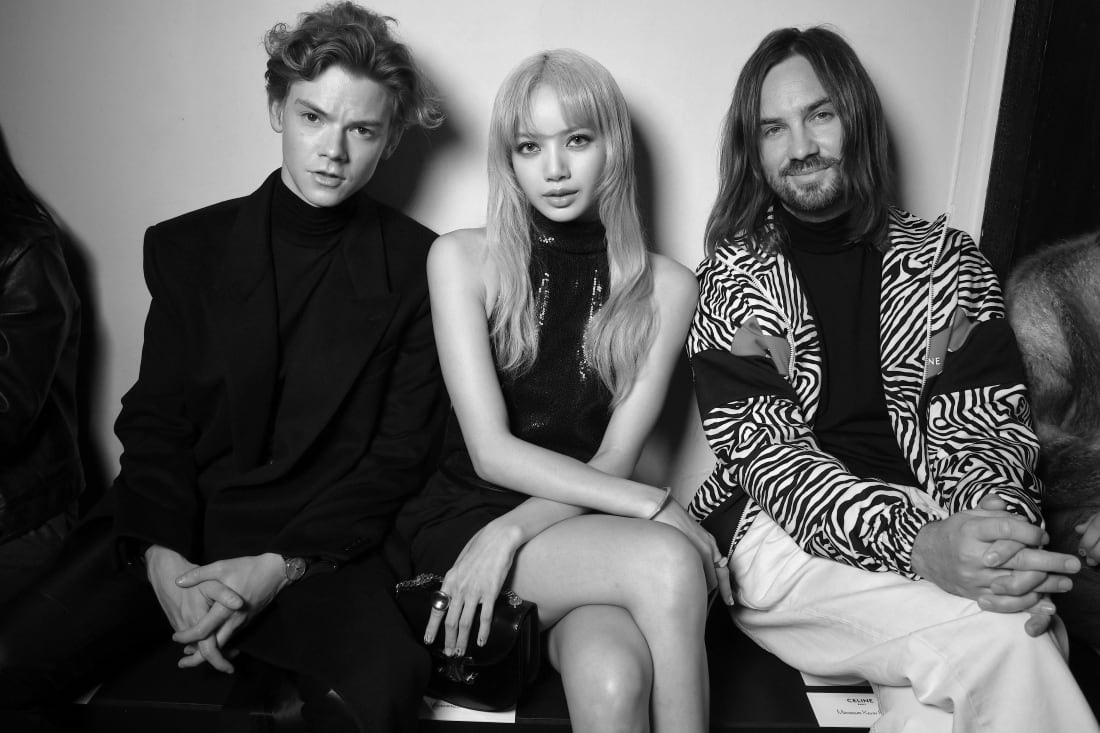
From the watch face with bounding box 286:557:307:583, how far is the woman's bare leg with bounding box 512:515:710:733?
464 mm

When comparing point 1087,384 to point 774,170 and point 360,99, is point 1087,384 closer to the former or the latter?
point 774,170

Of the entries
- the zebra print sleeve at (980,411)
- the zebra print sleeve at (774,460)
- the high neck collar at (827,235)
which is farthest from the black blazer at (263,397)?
the zebra print sleeve at (980,411)

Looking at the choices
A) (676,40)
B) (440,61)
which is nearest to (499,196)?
(440,61)

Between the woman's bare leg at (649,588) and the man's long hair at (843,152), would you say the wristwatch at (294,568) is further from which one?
the man's long hair at (843,152)

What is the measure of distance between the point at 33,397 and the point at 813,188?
180 cm

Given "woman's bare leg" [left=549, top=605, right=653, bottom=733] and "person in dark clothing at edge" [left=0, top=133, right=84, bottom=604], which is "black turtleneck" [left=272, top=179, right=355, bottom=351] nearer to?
"person in dark clothing at edge" [left=0, top=133, right=84, bottom=604]

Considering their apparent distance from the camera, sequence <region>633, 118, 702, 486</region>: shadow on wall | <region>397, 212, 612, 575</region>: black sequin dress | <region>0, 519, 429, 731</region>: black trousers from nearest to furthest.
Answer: <region>0, 519, 429, 731</region>: black trousers
<region>397, 212, 612, 575</region>: black sequin dress
<region>633, 118, 702, 486</region>: shadow on wall

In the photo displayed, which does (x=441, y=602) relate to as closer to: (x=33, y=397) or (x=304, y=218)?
(x=304, y=218)

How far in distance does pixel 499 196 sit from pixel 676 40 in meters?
0.67

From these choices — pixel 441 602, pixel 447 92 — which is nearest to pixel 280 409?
pixel 441 602

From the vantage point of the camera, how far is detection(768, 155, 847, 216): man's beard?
1898 millimetres

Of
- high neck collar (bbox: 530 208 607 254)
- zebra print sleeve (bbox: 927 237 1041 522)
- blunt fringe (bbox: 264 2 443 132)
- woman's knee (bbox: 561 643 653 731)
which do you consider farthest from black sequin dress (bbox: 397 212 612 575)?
zebra print sleeve (bbox: 927 237 1041 522)

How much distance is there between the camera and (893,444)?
1929 mm

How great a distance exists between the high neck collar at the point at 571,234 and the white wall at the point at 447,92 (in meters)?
0.39
